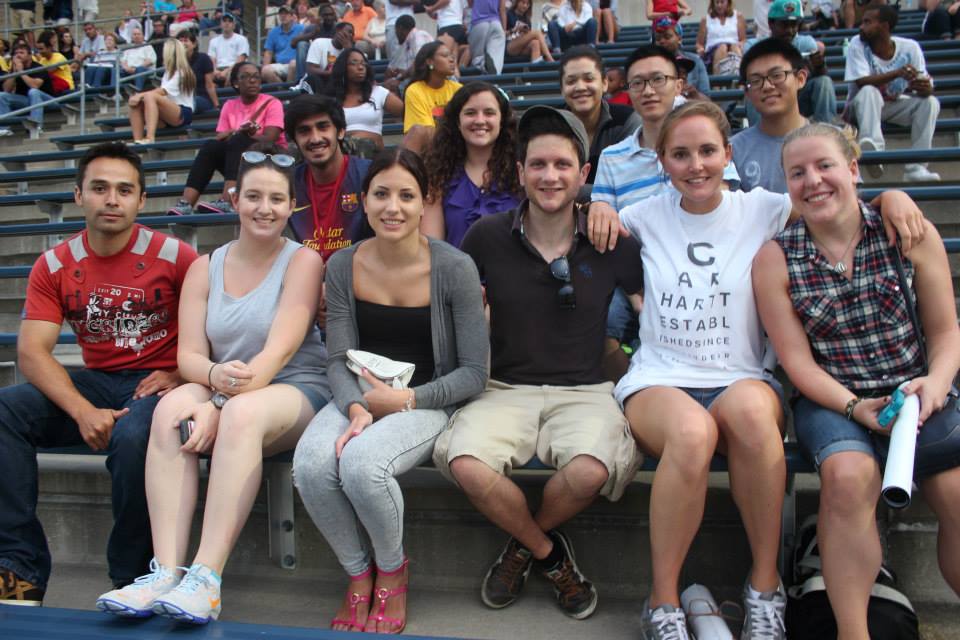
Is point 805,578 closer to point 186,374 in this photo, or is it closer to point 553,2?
point 186,374

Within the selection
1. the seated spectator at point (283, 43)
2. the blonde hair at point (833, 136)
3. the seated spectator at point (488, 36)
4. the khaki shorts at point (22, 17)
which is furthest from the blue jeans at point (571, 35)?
the khaki shorts at point (22, 17)

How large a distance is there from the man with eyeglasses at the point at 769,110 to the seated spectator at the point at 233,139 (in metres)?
2.61

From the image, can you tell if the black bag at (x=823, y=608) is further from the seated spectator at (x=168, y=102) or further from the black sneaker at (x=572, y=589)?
the seated spectator at (x=168, y=102)

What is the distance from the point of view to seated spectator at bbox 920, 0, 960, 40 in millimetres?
7023

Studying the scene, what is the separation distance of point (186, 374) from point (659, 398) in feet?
4.35

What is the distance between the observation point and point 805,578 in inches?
72.7

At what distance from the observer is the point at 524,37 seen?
26.8 ft

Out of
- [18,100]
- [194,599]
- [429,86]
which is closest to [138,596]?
[194,599]

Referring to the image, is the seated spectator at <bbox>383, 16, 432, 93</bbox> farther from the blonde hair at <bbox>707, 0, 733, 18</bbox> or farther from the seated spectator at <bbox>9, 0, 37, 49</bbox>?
the seated spectator at <bbox>9, 0, 37, 49</bbox>

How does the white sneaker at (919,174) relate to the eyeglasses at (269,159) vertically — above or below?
below

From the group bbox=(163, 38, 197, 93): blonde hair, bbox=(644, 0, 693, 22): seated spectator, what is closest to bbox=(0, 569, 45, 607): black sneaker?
bbox=(163, 38, 197, 93): blonde hair

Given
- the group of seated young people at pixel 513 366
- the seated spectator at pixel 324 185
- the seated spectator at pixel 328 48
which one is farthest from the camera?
the seated spectator at pixel 328 48

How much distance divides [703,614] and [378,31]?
26.2ft

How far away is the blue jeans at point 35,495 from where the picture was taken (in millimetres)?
1992
